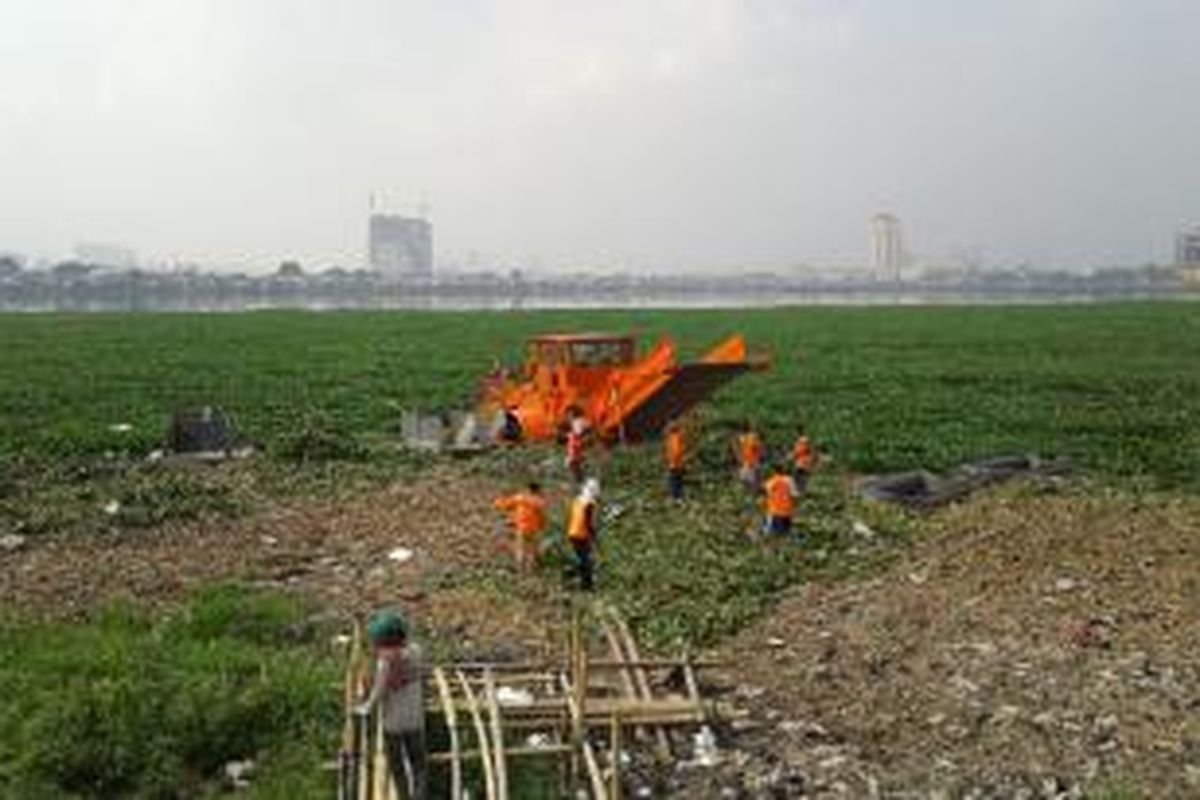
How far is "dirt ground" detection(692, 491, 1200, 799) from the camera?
9.60 metres

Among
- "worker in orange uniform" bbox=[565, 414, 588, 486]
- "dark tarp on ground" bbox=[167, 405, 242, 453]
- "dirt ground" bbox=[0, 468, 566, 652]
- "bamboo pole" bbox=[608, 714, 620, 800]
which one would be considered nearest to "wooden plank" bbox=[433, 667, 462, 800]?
"bamboo pole" bbox=[608, 714, 620, 800]

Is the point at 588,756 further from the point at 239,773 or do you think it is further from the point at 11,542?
the point at 11,542

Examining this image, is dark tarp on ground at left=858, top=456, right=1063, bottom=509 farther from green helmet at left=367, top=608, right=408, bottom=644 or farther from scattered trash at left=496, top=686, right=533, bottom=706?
green helmet at left=367, top=608, right=408, bottom=644

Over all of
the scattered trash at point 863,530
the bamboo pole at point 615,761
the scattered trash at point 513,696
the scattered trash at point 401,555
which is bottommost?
the scattered trash at point 401,555

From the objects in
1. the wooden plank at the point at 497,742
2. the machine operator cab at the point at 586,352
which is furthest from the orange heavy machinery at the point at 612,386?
the wooden plank at the point at 497,742

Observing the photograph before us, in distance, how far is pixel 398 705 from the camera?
9180mm

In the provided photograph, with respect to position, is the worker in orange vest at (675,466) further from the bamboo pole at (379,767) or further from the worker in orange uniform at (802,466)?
the bamboo pole at (379,767)

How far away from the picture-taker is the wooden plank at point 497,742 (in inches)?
341

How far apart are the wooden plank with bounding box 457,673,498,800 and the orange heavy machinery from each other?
12.9 meters

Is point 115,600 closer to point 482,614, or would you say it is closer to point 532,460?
point 482,614

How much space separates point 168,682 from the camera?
11.4 metres

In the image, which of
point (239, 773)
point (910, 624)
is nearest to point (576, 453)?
point (910, 624)

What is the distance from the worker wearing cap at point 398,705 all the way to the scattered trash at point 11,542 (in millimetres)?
9311

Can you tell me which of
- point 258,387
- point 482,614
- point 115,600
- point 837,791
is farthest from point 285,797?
point 258,387
